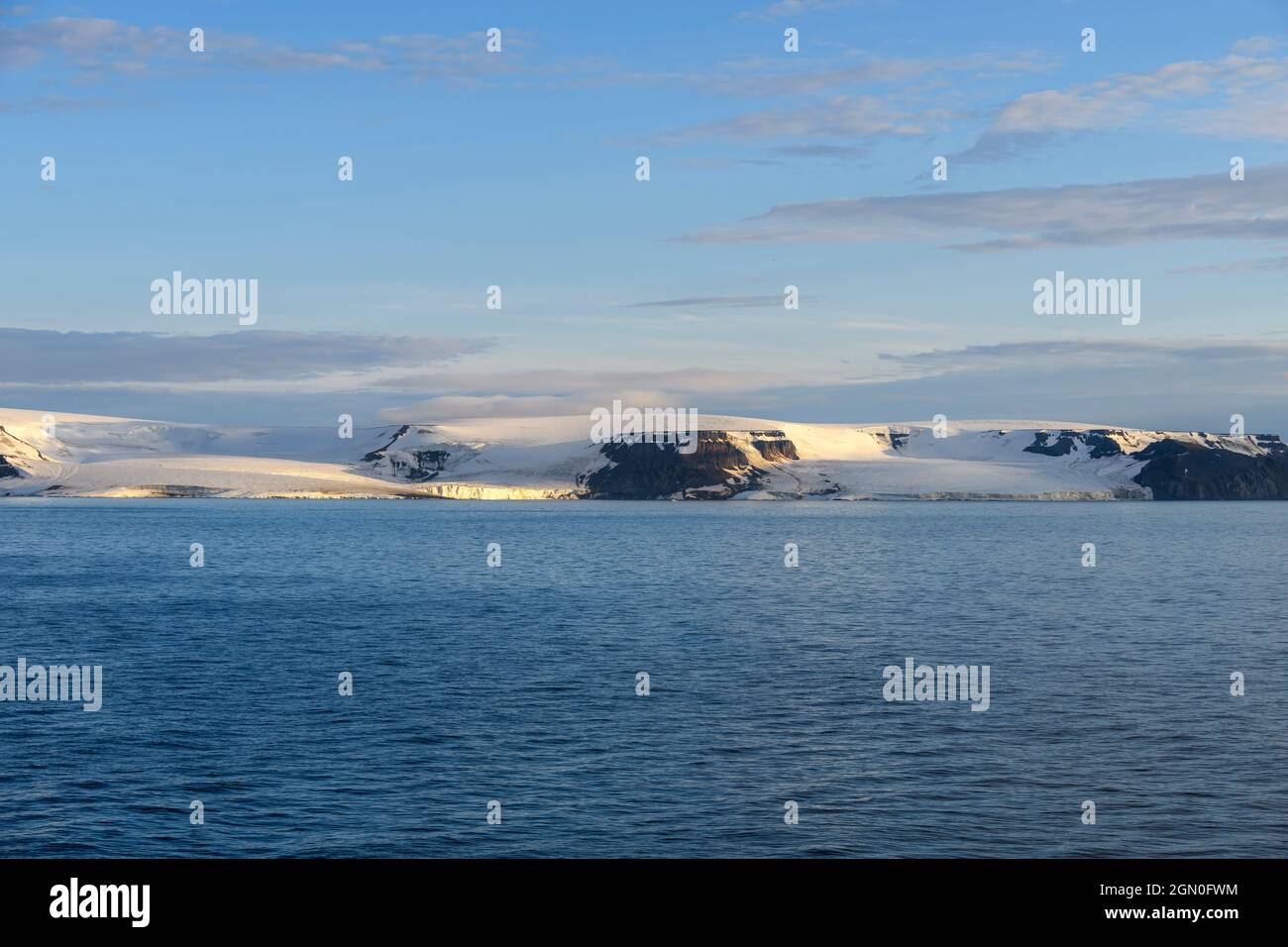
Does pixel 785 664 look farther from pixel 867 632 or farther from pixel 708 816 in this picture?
pixel 708 816

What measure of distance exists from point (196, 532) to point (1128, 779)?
114 meters

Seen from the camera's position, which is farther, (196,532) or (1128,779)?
(196,532)

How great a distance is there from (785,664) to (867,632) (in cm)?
926

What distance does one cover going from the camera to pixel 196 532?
124 m

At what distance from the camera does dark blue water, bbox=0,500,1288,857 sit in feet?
67.7

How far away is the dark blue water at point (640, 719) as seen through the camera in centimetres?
2062

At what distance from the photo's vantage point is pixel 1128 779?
2384cm

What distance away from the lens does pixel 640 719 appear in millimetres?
29453
